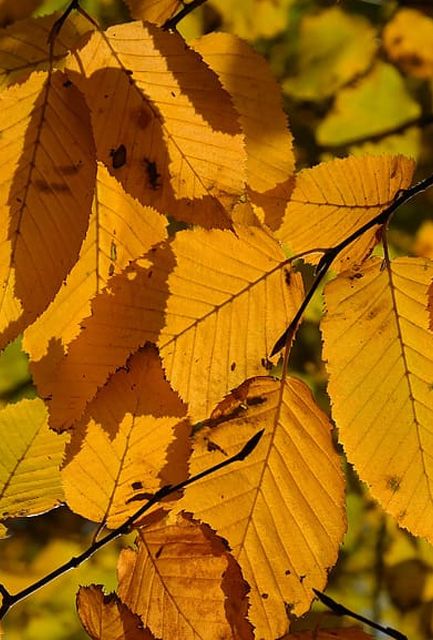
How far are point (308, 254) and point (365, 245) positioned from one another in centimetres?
5

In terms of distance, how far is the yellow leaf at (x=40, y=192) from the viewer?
0.55 metres

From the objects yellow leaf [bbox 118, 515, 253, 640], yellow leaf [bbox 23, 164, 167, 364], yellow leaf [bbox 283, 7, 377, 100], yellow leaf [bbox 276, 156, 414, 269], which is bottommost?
yellow leaf [bbox 118, 515, 253, 640]

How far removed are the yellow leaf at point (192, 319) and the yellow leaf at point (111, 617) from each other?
0.14 m

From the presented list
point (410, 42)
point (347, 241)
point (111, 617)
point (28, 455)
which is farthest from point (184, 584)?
point (410, 42)

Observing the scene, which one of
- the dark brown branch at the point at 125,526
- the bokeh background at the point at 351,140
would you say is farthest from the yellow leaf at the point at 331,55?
the dark brown branch at the point at 125,526

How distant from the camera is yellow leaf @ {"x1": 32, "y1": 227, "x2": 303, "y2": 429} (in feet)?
1.95

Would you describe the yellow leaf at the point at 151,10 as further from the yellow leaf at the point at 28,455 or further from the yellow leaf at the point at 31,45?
the yellow leaf at the point at 28,455

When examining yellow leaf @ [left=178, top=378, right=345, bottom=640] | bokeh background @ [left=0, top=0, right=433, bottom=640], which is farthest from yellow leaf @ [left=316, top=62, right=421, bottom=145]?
yellow leaf @ [left=178, top=378, right=345, bottom=640]

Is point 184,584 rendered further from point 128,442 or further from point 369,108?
point 369,108

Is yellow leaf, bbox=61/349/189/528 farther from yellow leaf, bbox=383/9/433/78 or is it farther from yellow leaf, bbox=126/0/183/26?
yellow leaf, bbox=383/9/433/78

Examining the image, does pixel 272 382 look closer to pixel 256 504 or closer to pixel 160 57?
pixel 256 504

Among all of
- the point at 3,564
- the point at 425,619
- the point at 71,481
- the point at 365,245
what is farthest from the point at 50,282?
the point at 425,619

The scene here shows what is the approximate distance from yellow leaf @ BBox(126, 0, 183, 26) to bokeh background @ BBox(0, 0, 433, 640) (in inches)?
31.3

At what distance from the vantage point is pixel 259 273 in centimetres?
64
